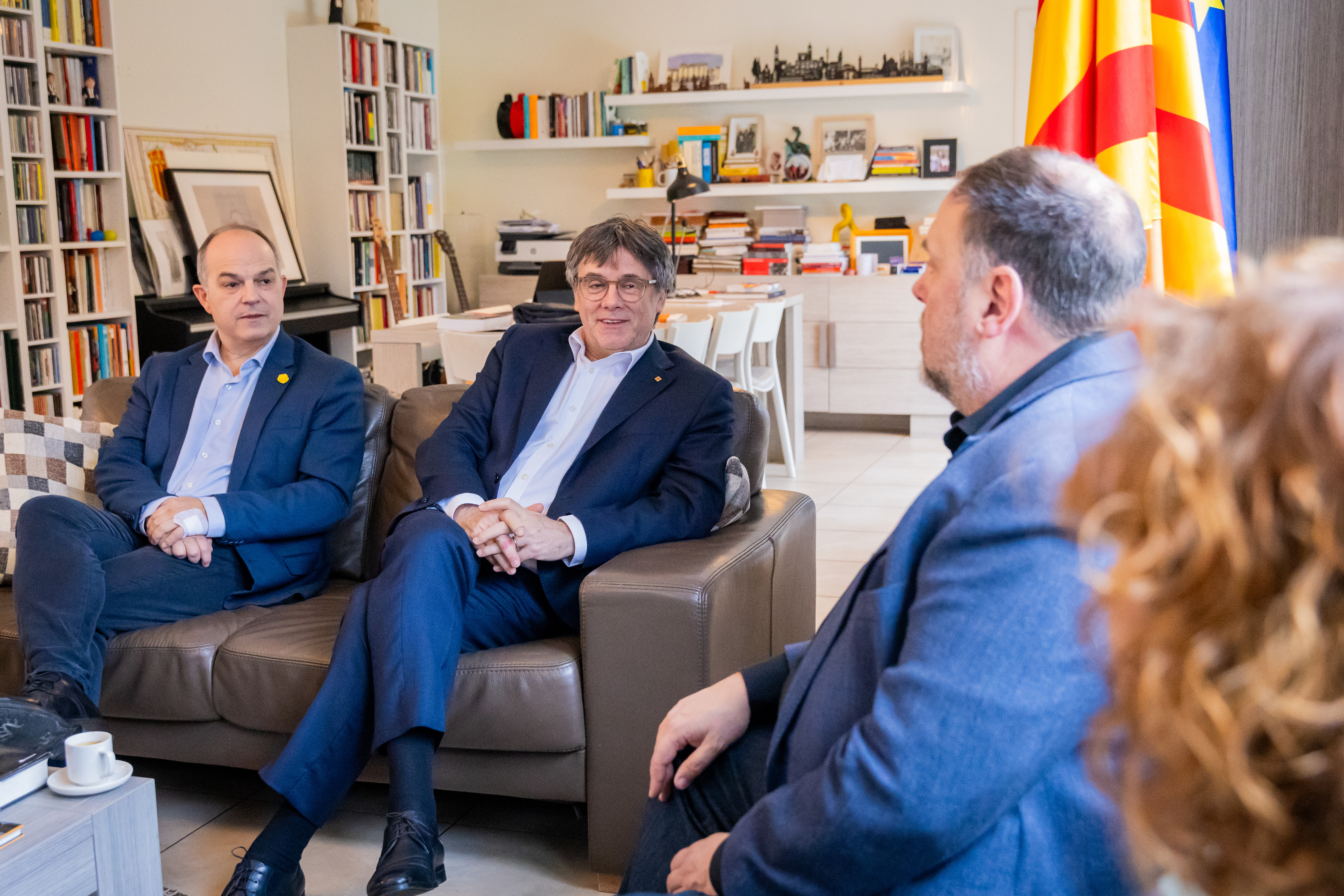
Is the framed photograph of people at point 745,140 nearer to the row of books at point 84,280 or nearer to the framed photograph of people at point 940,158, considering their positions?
the framed photograph of people at point 940,158

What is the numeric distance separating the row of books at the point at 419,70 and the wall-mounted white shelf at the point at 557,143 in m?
0.40

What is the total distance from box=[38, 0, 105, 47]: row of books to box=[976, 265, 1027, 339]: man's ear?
15.4 feet

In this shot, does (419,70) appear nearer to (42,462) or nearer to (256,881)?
(42,462)

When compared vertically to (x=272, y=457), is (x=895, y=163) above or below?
above

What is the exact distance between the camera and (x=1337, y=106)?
1.50 meters

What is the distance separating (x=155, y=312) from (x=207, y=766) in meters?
3.28

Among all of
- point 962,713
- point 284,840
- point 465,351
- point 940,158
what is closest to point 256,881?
point 284,840

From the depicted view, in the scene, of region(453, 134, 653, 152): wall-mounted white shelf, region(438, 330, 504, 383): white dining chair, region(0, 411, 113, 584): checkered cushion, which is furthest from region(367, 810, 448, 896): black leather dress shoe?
region(453, 134, 653, 152): wall-mounted white shelf

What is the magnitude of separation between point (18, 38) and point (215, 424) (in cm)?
299

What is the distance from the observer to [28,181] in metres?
4.65

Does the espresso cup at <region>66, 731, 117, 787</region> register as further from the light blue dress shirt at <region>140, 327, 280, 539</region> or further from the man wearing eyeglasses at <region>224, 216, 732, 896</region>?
the light blue dress shirt at <region>140, 327, 280, 539</region>

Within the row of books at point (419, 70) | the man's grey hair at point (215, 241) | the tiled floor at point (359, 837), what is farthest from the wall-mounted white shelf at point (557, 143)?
the tiled floor at point (359, 837)

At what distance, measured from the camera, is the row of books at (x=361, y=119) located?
6.26 meters

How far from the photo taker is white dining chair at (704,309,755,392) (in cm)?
467
